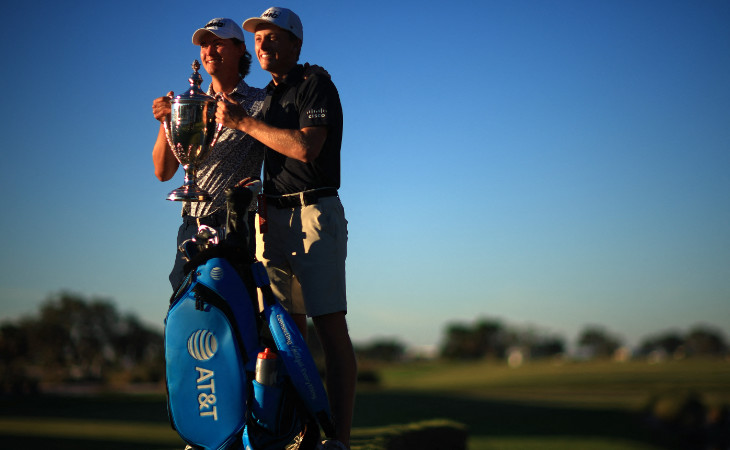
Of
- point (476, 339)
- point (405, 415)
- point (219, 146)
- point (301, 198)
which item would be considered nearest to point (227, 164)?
point (219, 146)

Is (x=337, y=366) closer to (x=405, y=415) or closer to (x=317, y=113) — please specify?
(x=317, y=113)

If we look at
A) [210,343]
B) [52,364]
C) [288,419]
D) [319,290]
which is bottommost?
[52,364]

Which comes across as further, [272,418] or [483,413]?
[483,413]

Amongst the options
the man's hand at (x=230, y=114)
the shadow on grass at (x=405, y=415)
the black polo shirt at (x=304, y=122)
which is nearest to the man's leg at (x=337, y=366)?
the black polo shirt at (x=304, y=122)

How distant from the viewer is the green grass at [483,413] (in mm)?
11734

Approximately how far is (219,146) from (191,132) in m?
0.29

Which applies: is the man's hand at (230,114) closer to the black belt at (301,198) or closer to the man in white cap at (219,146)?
the man in white cap at (219,146)

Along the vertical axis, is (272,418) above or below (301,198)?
below

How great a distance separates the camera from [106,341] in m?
40.1

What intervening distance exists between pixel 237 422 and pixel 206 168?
1.51 meters

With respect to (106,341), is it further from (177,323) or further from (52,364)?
(177,323)

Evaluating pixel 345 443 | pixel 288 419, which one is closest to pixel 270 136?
pixel 288 419

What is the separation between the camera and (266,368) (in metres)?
3.23

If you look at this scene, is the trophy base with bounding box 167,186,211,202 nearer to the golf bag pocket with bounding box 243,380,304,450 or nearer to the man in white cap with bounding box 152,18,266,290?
the man in white cap with bounding box 152,18,266,290
